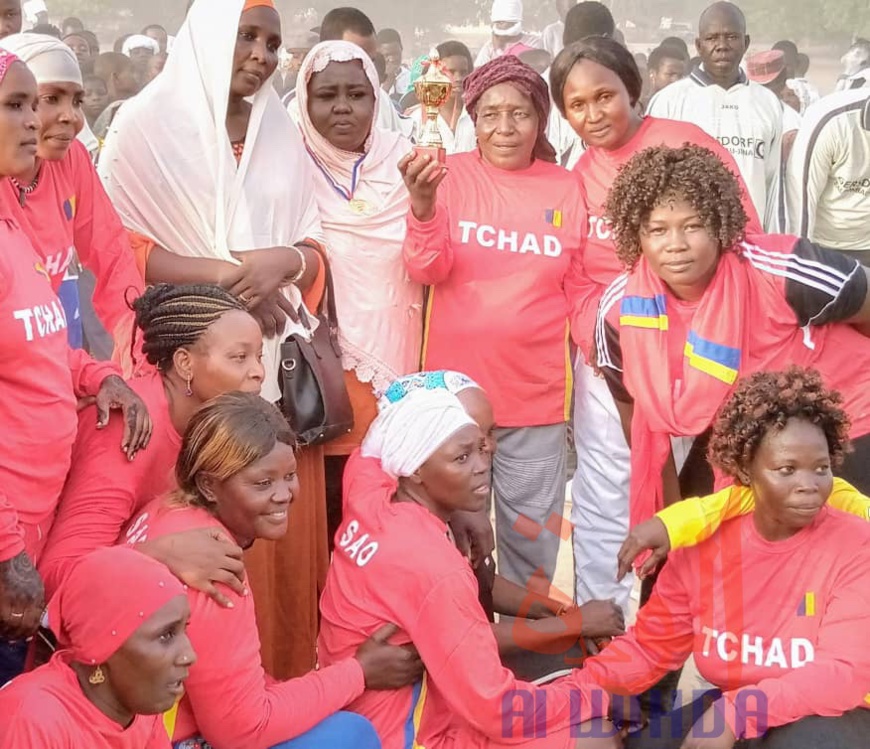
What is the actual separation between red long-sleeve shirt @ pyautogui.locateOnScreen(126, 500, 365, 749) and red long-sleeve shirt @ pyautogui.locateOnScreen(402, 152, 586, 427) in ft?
4.86

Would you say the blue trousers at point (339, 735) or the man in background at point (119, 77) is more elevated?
the man in background at point (119, 77)

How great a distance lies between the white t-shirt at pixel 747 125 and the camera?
6.92 meters

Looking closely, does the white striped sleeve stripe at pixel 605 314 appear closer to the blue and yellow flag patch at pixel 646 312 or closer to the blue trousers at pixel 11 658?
the blue and yellow flag patch at pixel 646 312

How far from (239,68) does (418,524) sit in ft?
5.61

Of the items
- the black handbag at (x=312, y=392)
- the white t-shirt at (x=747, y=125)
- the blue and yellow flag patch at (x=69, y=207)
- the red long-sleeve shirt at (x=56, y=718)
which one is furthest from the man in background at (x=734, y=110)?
the red long-sleeve shirt at (x=56, y=718)

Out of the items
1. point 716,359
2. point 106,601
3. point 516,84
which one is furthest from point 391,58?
point 106,601

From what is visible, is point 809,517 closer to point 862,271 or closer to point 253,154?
point 862,271

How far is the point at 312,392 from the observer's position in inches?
147

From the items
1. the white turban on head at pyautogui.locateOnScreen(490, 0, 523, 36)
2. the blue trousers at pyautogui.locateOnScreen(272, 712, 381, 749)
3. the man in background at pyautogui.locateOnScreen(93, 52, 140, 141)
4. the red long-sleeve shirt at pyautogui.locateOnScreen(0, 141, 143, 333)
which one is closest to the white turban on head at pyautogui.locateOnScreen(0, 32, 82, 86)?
the red long-sleeve shirt at pyautogui.locateOnScreen(0, 141, 143, 333)

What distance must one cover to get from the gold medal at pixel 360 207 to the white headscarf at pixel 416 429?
42.7 inches

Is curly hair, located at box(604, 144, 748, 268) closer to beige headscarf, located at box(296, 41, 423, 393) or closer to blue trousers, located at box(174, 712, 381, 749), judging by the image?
beige headscarf, located at box(296, 41, 423, 393)

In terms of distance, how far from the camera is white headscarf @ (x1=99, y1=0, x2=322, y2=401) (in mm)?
3713

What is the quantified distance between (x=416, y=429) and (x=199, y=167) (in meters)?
1.27

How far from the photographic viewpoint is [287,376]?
3.70 m
